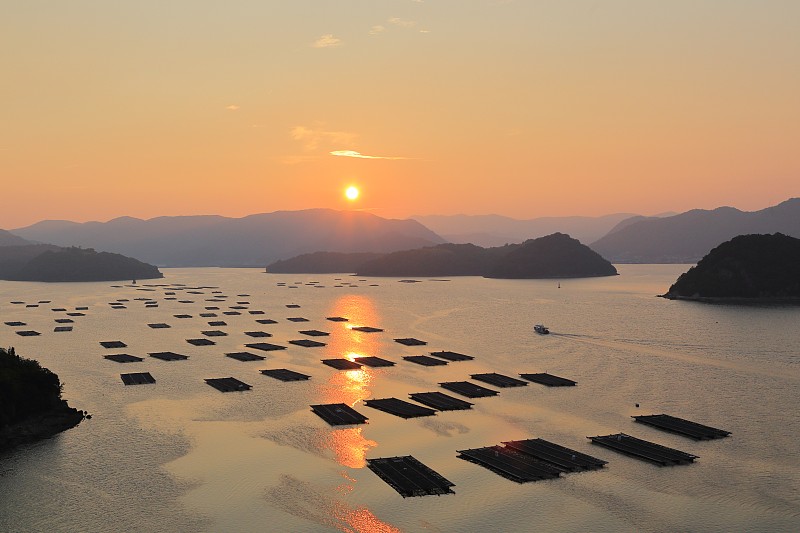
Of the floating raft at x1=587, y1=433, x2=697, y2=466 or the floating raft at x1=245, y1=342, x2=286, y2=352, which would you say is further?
the floating raft at x1=245, y1=342, x2=286, y2=352

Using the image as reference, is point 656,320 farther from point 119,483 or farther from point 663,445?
point 119,483

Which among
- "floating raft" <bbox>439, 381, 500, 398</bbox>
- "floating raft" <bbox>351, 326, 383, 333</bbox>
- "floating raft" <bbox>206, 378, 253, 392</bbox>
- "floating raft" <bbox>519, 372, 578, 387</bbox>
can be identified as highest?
"floating raft" <bbox>351, 326, 383, 333</bbox>

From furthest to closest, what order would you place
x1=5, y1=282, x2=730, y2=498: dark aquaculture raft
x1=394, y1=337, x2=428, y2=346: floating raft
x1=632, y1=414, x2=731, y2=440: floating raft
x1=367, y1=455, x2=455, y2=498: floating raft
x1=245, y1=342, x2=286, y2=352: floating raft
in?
1. x1=394, y1=337, x2=428, y2=346: floating raft
2. x1=245, y1=342, x2=286, y2=352: floating raft
3. x1=632, y1=414, x2=731, y2=440: floating raft
4. x1=5, y1=282, x2=730, y2=498: dark aquaculture raft
5. x1=367, y1=455, x2=455, y2=498: floating raft

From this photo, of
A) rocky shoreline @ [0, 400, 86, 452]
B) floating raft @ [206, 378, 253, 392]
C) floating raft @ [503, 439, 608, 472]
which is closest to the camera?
floating raft @ [503, 439, 608, 472]

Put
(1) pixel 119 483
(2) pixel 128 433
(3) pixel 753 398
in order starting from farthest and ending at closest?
1. (3) pixel 753 398
2. (2) pixel 128 433
3. (1) pixel 119 483

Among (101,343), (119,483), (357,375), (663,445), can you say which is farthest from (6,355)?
(663,445)

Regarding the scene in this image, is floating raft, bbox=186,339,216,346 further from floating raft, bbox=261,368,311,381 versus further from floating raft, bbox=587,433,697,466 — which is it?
floating raft, bbox=587,433,697,466

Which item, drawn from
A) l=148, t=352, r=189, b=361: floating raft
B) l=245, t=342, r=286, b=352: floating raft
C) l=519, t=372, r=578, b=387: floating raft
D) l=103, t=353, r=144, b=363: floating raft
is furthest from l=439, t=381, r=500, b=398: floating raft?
l=103, t=353, r=144, b=363: floating raft
